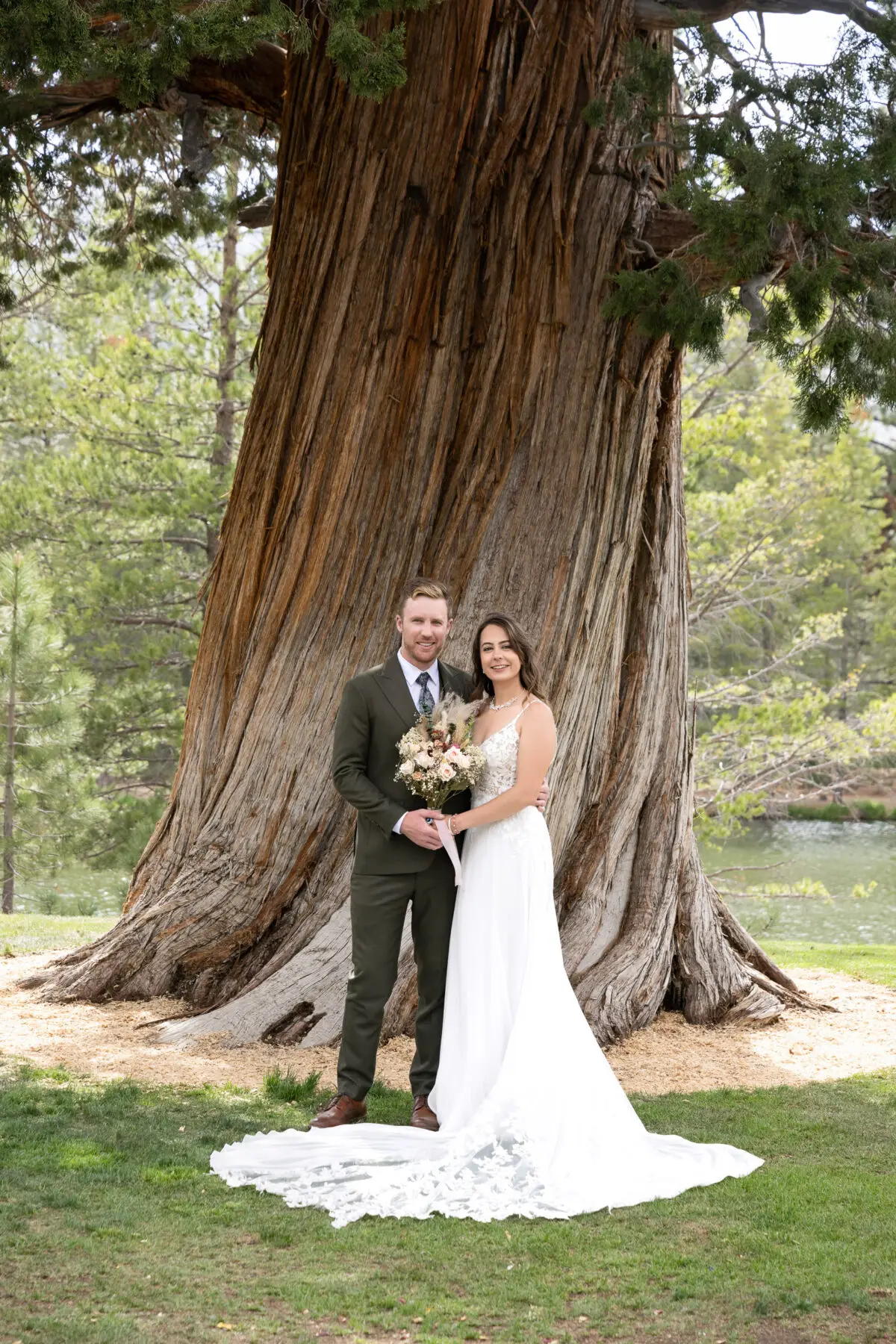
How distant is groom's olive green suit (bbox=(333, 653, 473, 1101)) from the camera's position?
479 centimetres

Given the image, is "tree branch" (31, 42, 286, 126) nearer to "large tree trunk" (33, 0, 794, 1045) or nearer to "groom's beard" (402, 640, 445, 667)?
"large tree trunk" (33, 0, 794, 1045)

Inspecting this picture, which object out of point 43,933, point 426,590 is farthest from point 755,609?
point 426,590

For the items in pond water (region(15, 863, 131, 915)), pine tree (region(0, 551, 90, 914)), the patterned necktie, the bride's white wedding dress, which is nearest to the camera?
the bride's white wedding dress

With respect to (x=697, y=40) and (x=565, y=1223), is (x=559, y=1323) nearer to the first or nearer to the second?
(x=565, y=1223)

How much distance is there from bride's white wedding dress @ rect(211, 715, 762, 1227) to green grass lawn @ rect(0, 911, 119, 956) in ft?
14.4

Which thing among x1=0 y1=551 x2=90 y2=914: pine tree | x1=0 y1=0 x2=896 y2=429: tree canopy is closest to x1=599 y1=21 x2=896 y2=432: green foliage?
x1=0 y1=0 x2=896 y2=429: tree canopy

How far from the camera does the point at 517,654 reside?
4.79 m

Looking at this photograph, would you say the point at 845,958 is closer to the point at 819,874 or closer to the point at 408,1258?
the point at 408,1258

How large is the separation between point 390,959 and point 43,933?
228 inches

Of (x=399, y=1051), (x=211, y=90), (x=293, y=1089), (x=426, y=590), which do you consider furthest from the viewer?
(x=211, y=90)

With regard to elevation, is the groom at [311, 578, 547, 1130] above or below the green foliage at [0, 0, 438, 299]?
below

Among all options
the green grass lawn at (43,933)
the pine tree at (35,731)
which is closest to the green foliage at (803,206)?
the green grass lawn at (43,933)

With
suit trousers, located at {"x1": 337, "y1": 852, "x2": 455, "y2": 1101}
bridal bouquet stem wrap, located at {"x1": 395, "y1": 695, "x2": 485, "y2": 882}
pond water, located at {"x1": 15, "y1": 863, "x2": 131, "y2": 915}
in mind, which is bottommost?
pond water, located at {"x1": 15, "y1": 863, "x2": 131, "y2": 915}

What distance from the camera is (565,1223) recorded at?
3.85 metres
